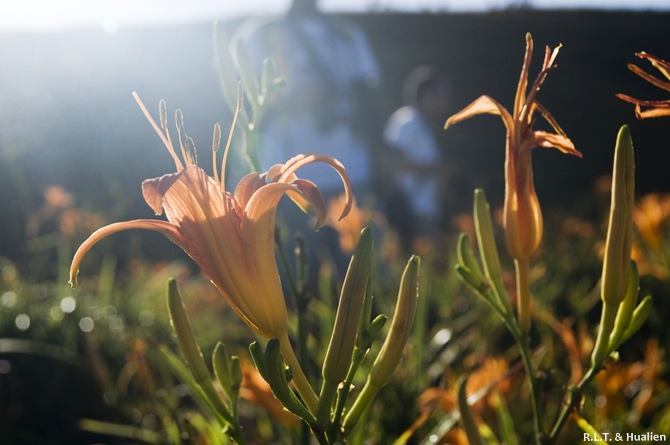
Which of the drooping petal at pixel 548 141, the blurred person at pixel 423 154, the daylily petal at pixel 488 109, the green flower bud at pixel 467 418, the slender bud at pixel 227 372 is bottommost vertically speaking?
the blurred person at pixel 423 154

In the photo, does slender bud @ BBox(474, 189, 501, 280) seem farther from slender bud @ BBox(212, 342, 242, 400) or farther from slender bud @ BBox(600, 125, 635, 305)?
Answer: slender bud @ BBox(212, 342, 242, 400)

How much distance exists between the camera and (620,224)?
0.56m

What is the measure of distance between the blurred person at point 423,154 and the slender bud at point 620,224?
2.95 m

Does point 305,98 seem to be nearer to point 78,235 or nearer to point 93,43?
point 78,235

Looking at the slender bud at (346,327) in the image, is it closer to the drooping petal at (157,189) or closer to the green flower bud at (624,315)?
the drooping petal at (157,189)

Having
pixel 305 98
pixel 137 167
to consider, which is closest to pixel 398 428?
pixel 305 98

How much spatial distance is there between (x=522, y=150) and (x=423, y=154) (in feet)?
10.6

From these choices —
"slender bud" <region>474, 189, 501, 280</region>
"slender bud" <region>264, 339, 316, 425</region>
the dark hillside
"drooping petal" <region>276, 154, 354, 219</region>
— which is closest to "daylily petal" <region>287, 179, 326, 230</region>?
"drooping petal" <region>276, 154, 354, 219</region>

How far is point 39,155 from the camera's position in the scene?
23.4 feet

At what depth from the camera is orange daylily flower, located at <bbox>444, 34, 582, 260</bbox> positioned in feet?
1.94

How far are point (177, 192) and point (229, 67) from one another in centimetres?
32

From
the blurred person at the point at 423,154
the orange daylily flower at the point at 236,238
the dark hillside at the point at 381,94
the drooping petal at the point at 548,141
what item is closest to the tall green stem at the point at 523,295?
the drooping petal at the point at 548,141

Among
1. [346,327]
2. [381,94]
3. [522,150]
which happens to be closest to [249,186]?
[346,327]

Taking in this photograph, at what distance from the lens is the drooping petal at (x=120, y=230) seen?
51 centimetres
